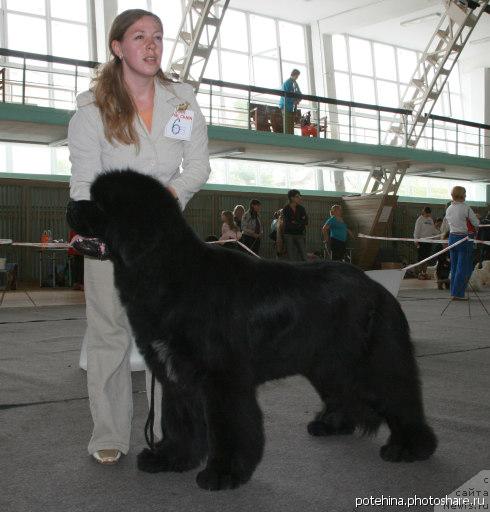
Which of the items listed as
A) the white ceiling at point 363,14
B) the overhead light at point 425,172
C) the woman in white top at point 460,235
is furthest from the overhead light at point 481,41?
the woman in white top at point 460,235

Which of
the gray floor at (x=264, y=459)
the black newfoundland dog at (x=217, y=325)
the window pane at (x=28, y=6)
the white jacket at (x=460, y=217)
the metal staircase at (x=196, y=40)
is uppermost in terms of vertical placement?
the window pane at (x=28, y=6)

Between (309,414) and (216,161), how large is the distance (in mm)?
18908

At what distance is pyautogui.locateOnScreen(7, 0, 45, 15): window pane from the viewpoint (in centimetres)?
1880

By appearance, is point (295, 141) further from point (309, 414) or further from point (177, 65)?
point (309, 414)

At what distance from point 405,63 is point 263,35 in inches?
300

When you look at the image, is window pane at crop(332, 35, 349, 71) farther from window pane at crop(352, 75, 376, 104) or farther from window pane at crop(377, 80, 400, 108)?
window pane at crop(377, 80, 400, 108)

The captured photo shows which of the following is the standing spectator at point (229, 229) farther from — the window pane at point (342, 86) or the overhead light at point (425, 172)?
the window pane at point (342, 86)

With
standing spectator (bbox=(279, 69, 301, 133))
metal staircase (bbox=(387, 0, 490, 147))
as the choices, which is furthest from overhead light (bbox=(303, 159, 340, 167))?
standing spectator (bbox=(279, 69, 301, 133))

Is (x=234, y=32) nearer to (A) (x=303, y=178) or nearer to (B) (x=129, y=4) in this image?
(B) (x=129, y=4)

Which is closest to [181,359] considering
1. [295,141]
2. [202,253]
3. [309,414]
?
[202,253]

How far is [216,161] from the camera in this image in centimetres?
2233

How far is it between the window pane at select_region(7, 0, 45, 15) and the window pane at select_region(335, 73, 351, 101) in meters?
11.3

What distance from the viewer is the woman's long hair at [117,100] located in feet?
9.59

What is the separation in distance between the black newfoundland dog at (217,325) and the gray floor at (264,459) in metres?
0.17
